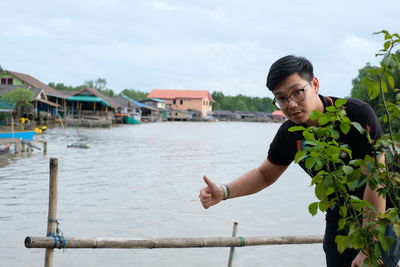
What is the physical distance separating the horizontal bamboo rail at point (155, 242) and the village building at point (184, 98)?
109467 millimetres

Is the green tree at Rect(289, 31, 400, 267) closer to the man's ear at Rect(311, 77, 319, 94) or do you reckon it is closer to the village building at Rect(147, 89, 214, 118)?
the man's ear at Rect(311, 77, 319, 94)

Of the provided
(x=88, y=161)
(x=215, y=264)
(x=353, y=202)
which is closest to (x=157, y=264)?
(x=215, y=264)

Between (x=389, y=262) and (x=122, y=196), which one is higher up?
(x=389, y=262)

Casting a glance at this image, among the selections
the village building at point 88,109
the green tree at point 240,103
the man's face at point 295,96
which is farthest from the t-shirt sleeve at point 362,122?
the green tree at point 240,103

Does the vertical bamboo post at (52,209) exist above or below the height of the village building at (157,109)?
below

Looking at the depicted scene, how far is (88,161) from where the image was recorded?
24.4 meters

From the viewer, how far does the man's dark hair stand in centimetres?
218

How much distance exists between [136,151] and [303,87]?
3003 centimetres

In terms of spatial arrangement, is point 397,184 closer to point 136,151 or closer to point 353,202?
point 353,202

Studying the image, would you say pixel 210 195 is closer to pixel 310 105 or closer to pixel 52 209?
pixel 310 105

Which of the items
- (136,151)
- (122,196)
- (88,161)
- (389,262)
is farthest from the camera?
(136,151)

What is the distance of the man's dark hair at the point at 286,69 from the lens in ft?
7.16

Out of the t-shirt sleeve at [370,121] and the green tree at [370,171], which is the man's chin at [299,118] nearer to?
the t-shirt sleeve at [370,121]

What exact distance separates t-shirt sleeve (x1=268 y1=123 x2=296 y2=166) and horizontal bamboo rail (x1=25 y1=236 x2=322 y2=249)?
6.21 feet
